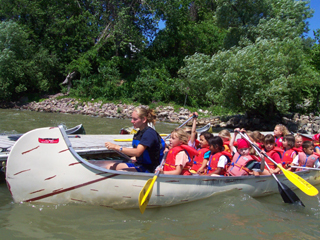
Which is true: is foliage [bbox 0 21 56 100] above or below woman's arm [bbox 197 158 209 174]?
above

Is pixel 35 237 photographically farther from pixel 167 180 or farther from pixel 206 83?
pixel 206 83

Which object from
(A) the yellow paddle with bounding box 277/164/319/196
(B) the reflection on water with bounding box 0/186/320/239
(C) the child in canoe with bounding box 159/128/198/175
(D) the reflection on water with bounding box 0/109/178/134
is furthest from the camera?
(D) the reflection on water with bounding box 0/109/178/134

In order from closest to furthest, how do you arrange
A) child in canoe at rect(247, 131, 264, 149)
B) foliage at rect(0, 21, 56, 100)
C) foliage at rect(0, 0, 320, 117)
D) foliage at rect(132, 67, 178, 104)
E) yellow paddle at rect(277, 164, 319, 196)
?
yellow paddle at rect(277, 164, 319, 196)
child in canoe at rect(247, 131, 264, 149)
foliage at rect(0, 0, 320, 117)
foliage at rect(0, 21, 56, 100)
foliage at rect(132, 67, 178, 104)

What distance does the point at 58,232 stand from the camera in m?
2.94

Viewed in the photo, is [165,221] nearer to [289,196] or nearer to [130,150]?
[130,150]

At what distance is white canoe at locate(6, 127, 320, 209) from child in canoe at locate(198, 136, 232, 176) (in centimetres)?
81

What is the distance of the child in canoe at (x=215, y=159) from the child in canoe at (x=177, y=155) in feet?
1.68

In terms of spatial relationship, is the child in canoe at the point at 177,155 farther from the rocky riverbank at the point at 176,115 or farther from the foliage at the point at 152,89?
the foliage at the point at 152,89

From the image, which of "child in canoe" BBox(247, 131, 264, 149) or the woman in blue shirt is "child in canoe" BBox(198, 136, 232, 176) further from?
"child in canoe" BBox(247, 131, 264, 149)

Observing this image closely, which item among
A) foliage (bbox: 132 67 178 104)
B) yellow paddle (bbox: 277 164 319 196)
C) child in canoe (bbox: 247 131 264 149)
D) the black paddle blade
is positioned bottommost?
the black paddle blade

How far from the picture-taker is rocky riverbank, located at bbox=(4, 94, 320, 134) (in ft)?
48.1

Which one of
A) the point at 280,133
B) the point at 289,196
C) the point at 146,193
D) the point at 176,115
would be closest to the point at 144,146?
the point at 146,193

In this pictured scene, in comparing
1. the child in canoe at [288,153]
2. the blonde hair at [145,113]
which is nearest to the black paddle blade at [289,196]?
the child in canoe at [288,153]

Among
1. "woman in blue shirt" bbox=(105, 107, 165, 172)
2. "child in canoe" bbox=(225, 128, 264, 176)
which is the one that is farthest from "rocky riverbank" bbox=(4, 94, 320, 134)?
"woman in blue shirt" bbox=(105, 107, 165, 172)
